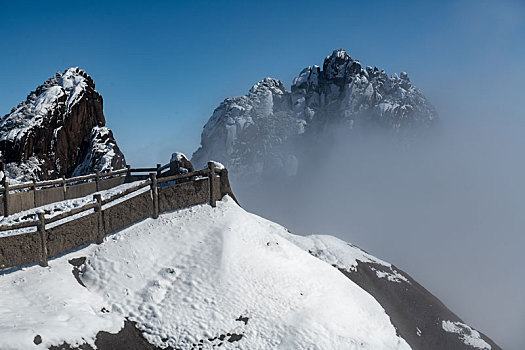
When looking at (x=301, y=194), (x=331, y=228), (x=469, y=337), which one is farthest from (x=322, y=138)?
(x=469, y=337)

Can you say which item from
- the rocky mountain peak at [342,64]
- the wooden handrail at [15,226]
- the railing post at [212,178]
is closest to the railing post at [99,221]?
the wooden handrail at [15,226]

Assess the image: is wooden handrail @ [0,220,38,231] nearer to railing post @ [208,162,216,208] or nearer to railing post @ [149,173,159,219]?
railing post @ [149,173,159,219]

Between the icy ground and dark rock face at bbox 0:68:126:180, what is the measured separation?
2452cm

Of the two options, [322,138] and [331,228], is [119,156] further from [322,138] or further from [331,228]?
[322,138]

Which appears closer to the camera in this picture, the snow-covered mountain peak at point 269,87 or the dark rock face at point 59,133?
the dark rock face at point 59,133

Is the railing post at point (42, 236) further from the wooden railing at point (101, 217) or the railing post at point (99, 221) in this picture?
the railing post at point (99, 221)

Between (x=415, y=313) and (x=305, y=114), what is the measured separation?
15601 centimetres

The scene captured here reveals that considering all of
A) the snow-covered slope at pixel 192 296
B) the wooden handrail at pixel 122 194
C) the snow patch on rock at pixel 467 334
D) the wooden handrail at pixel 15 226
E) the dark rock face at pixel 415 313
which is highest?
the wooden handrail at pixel 122 194

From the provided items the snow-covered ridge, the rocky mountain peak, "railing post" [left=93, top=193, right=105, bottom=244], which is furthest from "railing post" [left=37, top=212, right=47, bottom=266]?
the rocky mountain peak

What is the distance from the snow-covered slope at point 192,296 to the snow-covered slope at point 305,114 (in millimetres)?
145444

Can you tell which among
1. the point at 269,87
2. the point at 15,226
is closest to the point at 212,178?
the point at 15,226

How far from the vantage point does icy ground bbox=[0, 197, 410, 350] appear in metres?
9.20

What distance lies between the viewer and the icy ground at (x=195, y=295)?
9.20 metres

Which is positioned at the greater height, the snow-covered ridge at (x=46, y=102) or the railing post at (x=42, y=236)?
the snow-covered ridge at (x=46, y=102)
